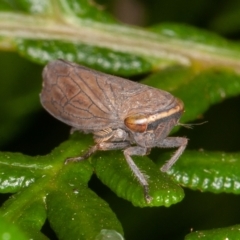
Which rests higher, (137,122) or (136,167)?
(137,122)

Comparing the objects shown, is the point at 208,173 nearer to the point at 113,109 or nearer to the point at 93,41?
the point at 113,109

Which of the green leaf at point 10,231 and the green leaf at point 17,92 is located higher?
the green leaf at point 10,231

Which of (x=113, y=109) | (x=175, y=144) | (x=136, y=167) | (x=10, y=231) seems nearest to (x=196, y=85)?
(x=175, y=144)

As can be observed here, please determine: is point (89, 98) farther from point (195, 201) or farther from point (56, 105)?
point (195, 201)

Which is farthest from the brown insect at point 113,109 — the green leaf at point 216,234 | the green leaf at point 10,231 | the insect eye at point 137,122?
the green leaf at point 10,231

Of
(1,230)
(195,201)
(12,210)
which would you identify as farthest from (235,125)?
(1,230)

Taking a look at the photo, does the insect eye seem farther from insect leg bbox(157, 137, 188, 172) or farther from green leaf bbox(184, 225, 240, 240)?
green leaf bbox(184, 225, 240, 240)

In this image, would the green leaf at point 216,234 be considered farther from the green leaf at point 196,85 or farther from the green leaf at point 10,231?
the green leaf at point 196,85
